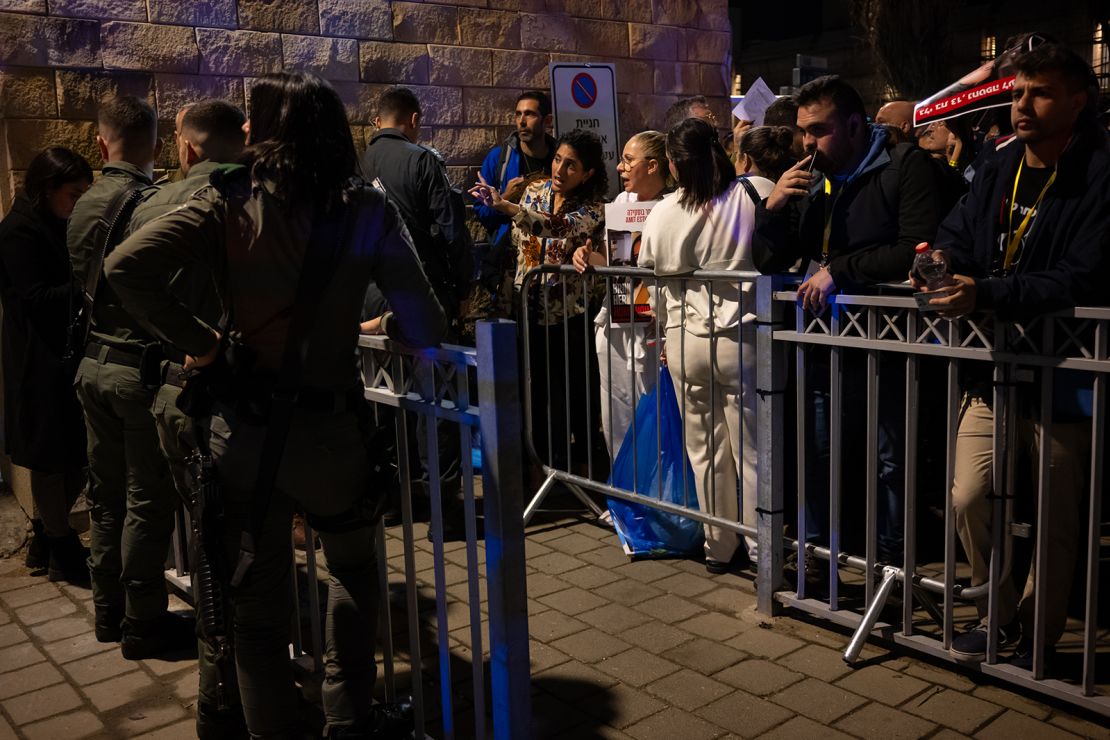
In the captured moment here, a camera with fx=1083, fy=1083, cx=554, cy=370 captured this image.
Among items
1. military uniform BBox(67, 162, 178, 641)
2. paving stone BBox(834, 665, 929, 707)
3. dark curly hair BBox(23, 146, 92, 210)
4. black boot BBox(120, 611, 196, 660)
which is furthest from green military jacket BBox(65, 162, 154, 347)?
paving stone BBox(834, 665, 929, 707)

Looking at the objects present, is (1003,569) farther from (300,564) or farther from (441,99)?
(441,99)

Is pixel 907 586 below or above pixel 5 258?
below

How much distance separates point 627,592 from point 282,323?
248cm

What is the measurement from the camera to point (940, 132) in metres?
7.81

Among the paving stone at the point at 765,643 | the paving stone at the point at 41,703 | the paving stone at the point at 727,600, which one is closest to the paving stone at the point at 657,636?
the paving stone at the point at 765,643

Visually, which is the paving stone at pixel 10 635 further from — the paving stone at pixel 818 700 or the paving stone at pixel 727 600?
the paving stone at pixel 818 700

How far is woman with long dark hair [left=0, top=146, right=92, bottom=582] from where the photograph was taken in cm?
509

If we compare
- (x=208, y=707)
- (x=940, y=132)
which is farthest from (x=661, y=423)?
(x=940, y=132)

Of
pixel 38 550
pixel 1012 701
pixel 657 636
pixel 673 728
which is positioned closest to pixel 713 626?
pixel 657 636

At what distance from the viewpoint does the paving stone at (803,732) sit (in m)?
3.56

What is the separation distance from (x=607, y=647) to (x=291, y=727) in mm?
1482

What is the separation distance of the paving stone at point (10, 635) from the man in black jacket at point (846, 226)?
3.50 m

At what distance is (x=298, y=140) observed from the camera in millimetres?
2938

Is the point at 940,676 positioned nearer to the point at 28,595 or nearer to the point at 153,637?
the point at 153,637
